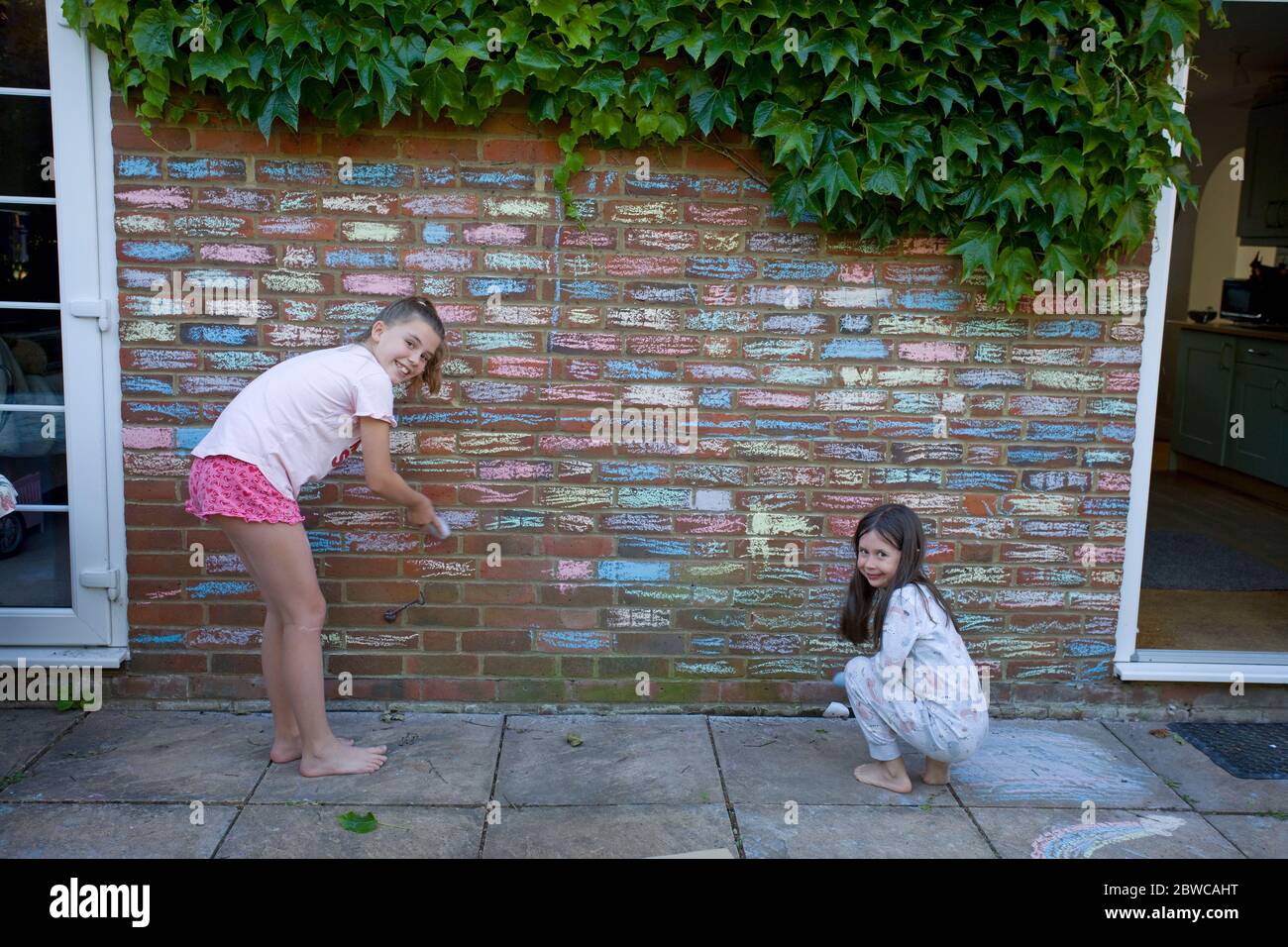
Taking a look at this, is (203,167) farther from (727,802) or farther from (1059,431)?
(1059,431)

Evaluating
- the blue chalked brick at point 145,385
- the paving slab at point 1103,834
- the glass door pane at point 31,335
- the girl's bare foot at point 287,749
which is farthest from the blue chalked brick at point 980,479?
the glass door pane at point 31,335

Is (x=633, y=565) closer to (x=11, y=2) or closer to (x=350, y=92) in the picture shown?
(x=350, y=92)

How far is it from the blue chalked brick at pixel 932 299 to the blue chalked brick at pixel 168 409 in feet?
8.74

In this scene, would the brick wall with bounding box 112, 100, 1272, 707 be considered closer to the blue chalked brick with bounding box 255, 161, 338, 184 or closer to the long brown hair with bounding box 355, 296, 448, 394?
the blue chalked brick with bounding box 255, 161, 338, 184

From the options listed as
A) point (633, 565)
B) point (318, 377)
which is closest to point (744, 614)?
point (633, 565)

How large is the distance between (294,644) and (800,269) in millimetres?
2229

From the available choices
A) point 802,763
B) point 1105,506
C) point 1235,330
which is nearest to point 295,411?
point 802,763

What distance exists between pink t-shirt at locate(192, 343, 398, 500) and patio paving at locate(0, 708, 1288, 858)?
1.04m

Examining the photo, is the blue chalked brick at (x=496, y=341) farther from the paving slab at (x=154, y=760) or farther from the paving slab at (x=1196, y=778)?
the paving slab at (x=1196, y=778)

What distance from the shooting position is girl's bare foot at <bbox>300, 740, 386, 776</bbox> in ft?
12.2

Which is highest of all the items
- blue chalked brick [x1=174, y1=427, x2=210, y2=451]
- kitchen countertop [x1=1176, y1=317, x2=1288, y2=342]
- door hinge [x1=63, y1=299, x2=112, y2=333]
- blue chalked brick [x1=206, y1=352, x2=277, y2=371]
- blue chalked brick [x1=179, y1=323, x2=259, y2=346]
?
kitchen countertop [x1=1176, y1=317, x2=1288, y2=342]

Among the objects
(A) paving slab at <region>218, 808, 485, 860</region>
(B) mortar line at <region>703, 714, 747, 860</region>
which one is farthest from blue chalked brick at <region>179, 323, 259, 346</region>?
(B) mortar line at <region>703, 714, 747, 860</region>

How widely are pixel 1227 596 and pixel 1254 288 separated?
456 centimetres

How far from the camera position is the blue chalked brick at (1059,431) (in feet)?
13.9
